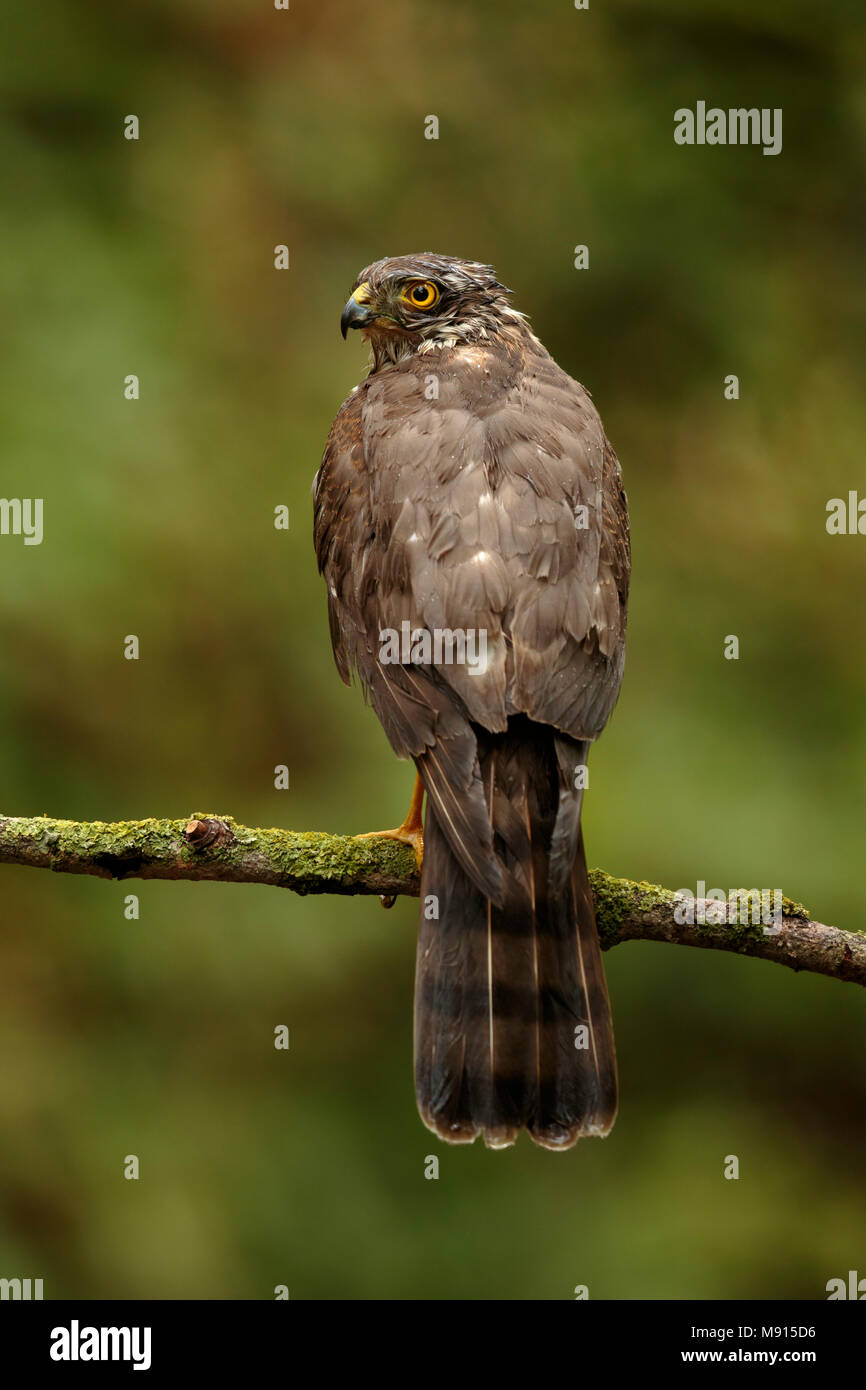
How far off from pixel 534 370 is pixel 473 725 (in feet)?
4.29

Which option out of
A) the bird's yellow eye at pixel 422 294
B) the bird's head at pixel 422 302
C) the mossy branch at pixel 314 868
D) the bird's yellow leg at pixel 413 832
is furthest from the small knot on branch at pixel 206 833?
the bird's yellow eye at pixel 422 294

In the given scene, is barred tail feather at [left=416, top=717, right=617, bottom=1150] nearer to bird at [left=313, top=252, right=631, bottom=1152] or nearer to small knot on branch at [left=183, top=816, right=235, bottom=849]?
bird at [left=313, top=252, right=631, bottom=1152]

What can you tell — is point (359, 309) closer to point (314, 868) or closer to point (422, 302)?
point (422, 302)

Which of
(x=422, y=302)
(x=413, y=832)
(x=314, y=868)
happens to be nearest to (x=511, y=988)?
(x=314, y=868)

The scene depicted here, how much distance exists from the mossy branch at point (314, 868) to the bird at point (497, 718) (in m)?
0.13

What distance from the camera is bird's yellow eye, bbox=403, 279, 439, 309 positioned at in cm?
439

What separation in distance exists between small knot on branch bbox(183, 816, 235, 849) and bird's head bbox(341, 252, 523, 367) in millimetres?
1762

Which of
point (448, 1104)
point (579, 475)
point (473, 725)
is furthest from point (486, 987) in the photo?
point (579, 475)

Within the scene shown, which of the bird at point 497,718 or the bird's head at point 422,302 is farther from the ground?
the bird's head at point 422,302

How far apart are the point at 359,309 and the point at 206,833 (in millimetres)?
1867

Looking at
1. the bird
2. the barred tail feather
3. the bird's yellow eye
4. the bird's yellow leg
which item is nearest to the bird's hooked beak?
the bird's yellow eye

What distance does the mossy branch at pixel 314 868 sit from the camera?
3264mm

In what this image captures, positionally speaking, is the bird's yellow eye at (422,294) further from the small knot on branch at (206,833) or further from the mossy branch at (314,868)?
the small knot on branch at (206,833)

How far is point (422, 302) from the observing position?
4402 mm
